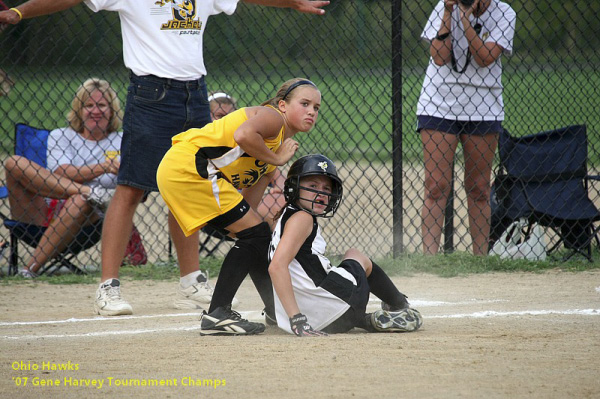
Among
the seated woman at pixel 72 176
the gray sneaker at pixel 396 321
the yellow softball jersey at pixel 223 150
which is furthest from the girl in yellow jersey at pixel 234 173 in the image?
the seated woman at pixel 72 176

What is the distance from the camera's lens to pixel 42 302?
4.89m

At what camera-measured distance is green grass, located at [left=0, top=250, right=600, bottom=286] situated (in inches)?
218

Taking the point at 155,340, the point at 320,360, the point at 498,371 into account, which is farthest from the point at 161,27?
the point at 498,371

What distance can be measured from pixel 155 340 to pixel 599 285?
279 cm

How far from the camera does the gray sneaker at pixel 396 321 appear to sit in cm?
368

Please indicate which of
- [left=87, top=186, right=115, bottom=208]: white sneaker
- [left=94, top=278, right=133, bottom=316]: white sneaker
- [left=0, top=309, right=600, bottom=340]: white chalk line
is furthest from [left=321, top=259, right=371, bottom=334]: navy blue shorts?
[left=87, top=186, right=115, bottom=208]: white sneaker

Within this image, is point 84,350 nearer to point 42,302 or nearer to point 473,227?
point 42,302

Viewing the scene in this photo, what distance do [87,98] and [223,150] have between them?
2.36 m

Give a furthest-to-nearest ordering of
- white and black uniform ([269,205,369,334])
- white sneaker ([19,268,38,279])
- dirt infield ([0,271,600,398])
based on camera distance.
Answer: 1. white sneaker ([19,268,38,279])
2. white and black uniform ([269,205,369,334])
3. dirt infield ([0,271,600,398])

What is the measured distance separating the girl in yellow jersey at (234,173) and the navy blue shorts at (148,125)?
43 cm

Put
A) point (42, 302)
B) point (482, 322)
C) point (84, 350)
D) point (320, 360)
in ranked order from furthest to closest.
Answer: point (42, 302)
point (482, 322)
point (84, 350)
point (320, 360)

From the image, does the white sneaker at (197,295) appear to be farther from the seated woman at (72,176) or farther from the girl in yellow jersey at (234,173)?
the seated woman at (72,176)

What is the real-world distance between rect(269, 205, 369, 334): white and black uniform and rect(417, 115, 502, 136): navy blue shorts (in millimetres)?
2144

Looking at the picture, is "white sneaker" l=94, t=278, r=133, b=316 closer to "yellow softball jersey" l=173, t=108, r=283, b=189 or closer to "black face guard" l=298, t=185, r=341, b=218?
"yellow softball jersey" l=173, t=108, r=283, b=189
